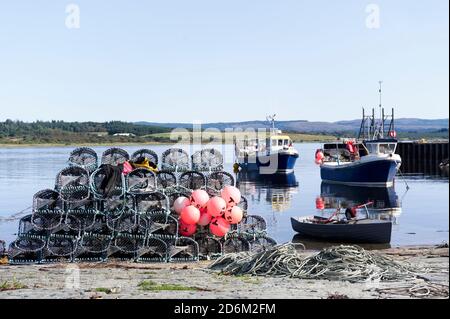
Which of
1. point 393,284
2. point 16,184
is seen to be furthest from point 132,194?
point 16,184

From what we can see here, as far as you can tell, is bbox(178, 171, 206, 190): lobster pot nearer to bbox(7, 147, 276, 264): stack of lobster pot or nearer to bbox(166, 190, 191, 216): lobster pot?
bbox(166, 190, 191, 216): lobster pot

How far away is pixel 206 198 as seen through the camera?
44.4 feet

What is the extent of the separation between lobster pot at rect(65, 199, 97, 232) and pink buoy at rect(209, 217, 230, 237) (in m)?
2.52

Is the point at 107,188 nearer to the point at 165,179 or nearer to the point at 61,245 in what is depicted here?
the point at 61,245

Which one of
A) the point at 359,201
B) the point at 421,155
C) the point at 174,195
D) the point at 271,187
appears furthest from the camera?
the point at 421,155

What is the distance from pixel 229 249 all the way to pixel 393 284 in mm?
5390

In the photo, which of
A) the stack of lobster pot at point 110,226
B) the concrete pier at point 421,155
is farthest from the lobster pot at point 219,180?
the concrete pier at point 421,155

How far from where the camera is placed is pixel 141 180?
46.1ft

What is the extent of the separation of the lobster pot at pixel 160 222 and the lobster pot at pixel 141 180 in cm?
67

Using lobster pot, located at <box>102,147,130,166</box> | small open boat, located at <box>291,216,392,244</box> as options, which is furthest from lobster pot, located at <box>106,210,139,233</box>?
small open boat, located at <box>291,216,392,244</box>

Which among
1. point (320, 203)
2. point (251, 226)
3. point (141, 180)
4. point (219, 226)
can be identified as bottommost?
point (320, 203)

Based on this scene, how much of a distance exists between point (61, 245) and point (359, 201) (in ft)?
73.3

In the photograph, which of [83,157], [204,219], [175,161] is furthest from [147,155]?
[204,219]

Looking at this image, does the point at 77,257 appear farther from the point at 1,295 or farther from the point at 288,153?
the point at 288,153
